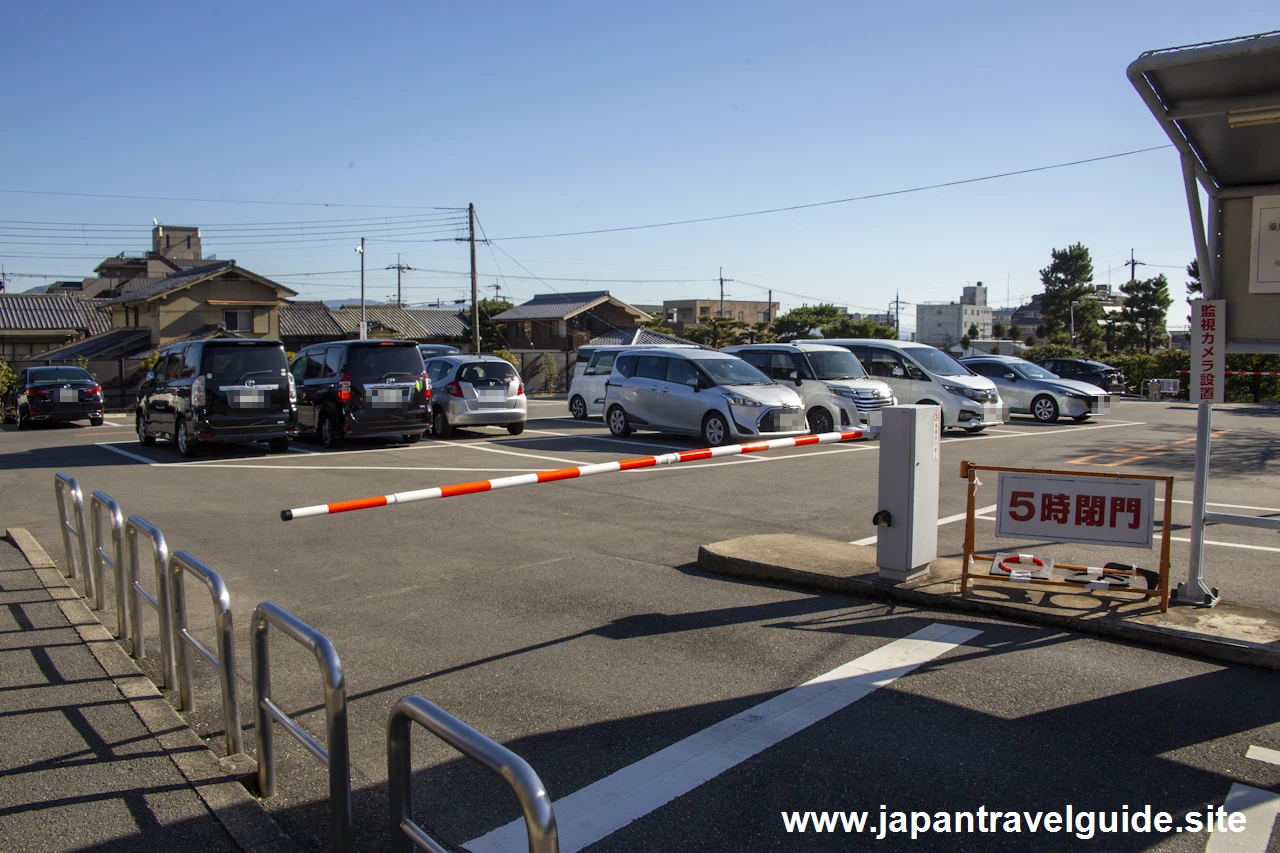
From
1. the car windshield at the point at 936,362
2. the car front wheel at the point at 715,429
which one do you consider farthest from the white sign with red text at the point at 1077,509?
the car windshield at the point at 936,362

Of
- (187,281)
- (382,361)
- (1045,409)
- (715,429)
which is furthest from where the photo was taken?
(187,281)

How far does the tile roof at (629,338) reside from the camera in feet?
158

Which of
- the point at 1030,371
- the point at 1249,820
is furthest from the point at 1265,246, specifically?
the point at 1030,371

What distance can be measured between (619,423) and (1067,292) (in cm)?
6183

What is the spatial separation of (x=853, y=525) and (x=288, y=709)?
19.9ft

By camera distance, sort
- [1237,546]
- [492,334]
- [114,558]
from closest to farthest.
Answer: [114,558]
[1237,546]
[492,334]

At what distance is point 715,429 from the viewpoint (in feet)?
53.0

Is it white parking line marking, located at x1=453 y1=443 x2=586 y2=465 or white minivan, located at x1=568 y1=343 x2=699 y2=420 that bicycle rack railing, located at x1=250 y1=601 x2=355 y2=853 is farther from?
white minivan, located at x1=568 y1=343 x2=699 y2=420

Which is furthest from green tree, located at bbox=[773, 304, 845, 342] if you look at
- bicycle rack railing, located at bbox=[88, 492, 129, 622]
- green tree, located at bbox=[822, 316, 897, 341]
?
bicycle rack railing, located at bbox=[88, 492, 129, 622]

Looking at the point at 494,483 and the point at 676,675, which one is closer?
the point at 676,675

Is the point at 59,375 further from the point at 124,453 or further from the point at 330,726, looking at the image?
the point at 330,726

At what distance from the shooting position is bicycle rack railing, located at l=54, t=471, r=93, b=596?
264 inches

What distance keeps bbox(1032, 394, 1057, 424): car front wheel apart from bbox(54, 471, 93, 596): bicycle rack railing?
2053cm

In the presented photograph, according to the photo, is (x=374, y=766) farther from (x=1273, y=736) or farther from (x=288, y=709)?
(x=1273, y=736)
